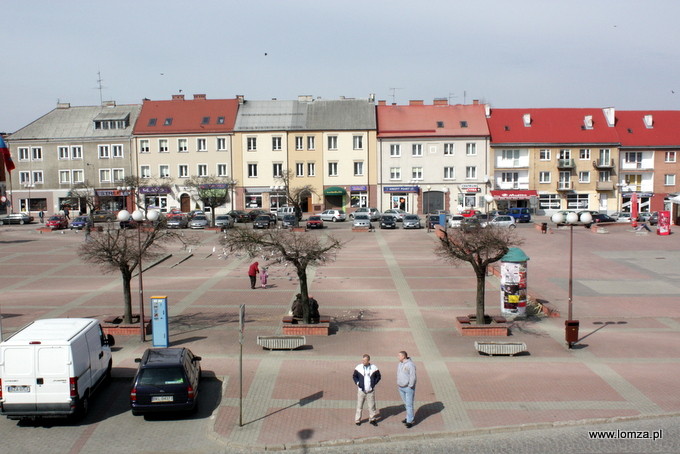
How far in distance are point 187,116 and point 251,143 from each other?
26.6 ft

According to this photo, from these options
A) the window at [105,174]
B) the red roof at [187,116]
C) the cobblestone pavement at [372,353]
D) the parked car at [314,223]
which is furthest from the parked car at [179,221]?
the cobblestone pavement at [372,353]

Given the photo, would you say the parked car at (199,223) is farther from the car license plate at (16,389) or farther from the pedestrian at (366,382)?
the pedestrian at (366,382)

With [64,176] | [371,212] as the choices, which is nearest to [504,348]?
[371,212]

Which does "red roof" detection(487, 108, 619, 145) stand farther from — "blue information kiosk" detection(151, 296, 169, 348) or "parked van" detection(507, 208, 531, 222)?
"blue information kiosk" detection(151, 296, 169, 348)

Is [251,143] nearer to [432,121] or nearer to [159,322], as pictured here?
[432,121]

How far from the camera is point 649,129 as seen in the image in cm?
6419

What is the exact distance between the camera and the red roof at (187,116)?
2488 inches

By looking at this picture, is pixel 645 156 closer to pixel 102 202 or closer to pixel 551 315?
pixel 551 315

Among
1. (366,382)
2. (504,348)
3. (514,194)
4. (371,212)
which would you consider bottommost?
(504,348)

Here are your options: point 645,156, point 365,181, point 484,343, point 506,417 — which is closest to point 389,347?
point 484,343

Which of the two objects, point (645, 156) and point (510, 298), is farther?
point (645, 156)

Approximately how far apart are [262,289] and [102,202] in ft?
141

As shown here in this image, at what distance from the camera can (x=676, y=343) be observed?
56.3 ft

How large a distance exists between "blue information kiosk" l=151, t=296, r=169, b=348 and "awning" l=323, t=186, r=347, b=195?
152 feet
